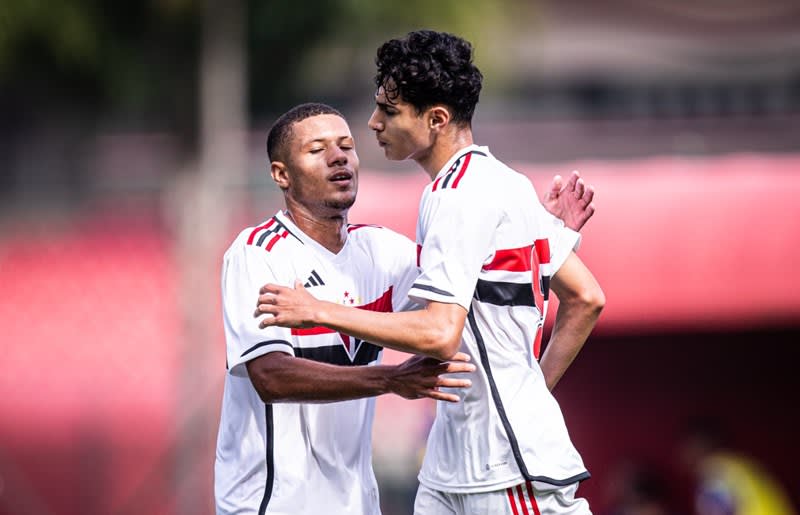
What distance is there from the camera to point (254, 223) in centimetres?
1045

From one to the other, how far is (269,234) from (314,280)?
0.22 meters

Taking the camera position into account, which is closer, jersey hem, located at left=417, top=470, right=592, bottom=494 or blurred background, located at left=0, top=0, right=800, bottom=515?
jersey hem, located at left=417, top=470, right=592, bottom=494

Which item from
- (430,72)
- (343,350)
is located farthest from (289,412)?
(430,72)

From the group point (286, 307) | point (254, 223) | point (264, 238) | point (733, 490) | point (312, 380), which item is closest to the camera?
point (286, 307)

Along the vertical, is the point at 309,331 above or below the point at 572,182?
below

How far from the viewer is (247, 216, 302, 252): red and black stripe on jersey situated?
420 cm

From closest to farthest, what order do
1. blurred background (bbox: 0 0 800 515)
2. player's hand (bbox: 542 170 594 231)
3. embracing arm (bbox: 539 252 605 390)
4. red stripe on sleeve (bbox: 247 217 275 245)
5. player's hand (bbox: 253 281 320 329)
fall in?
player's hand (bbox: 253 281 320 329), red stripe on sleeve (bbox: 247 217 275 245), embracing arm (bbox: 539 252 605 390), player's hand (bbox: 542 170 594 231), blurred background (bbox: 0 0 800 515)

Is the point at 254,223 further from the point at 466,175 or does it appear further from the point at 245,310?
the point at 466,175

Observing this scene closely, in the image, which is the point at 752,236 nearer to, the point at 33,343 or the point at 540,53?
the point at 33,343

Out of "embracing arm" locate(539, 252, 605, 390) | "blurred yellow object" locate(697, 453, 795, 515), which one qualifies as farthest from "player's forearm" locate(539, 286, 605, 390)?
"blurred yellow object" locate(697, 453, 795, 515)

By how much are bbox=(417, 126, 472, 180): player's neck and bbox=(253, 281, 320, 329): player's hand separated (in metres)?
0.71

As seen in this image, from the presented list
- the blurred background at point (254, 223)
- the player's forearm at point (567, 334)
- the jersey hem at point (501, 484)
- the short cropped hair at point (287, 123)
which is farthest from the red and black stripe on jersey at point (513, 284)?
the blurred background at point (254, 223)

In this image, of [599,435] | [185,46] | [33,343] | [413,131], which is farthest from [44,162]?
[413,131]

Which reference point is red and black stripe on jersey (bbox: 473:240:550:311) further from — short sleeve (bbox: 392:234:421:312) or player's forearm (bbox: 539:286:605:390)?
short sleeve (bbox: 392:234:421:312)
